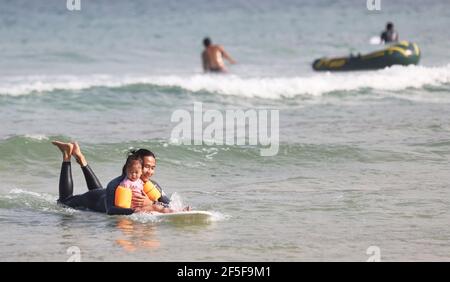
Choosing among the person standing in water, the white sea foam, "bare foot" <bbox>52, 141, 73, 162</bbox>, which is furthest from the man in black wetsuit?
the person standing in water

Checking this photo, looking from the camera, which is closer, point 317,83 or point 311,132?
point 311,132

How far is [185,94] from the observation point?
69.4 feet

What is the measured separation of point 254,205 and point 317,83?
430 inches

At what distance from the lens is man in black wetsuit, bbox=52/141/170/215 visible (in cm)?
1095

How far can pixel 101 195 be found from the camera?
36.8 ft

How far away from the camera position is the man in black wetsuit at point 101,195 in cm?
1095

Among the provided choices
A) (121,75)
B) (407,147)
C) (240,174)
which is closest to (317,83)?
(121,75)

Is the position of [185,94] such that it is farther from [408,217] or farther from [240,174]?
[408,217]

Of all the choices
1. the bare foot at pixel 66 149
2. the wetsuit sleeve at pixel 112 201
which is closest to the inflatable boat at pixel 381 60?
the bare foot at pixel 66 149

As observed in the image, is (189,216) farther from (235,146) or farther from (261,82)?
(261,82)

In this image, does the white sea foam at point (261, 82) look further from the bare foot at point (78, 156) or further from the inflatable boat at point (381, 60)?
the bare foot at point (78, 156)

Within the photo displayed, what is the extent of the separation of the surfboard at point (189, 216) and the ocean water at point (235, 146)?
55mm

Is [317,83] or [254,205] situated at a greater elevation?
[317,83]

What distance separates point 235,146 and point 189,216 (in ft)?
15.3
